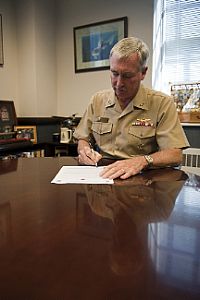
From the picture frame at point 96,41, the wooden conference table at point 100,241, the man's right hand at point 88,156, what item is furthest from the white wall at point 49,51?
the wooden conference table at point 100,241

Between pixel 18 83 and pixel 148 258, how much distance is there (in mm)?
3009

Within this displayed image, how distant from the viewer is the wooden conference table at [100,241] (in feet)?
1.38

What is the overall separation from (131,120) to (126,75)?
0.90 ft

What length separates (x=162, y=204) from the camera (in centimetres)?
82

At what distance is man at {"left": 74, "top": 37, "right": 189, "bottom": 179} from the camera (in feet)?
4.70

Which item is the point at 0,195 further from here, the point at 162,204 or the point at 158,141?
the point at 158,141

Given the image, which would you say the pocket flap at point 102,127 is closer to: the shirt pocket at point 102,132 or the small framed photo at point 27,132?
the shirt pocket at point 102,132

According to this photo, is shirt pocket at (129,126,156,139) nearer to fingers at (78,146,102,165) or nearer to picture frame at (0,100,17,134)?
fingers at (78,146,102,165)

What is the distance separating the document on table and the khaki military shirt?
16.0 inches

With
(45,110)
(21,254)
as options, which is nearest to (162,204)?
(21,254)

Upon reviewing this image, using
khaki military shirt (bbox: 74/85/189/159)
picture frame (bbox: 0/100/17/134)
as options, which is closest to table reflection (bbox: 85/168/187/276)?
khaki military shirt (bbox: 74/85/189/159)

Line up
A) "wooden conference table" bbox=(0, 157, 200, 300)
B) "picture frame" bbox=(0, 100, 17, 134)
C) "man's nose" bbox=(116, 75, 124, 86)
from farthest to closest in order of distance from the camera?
"picture frame" bbox=(0, 100, 17, 134)
"man's nose" bbox=(116, 75, 124, 86)
"wooden conference table" bbox=(0, 157, 200, 300)

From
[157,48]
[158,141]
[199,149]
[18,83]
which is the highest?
[157,48]

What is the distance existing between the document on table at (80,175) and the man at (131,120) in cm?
13
